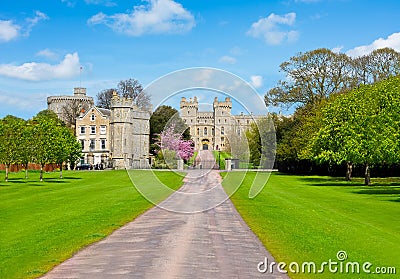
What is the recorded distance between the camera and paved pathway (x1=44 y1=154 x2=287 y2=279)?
1214cm

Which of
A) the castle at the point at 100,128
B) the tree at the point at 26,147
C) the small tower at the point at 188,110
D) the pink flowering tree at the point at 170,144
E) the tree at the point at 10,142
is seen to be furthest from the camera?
the castle at the point at 100,128

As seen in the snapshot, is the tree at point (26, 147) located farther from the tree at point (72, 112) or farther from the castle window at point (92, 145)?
the tree at point (72, 112)

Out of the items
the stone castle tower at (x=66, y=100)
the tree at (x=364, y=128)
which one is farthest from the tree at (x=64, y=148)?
the stone castle tower at (x=66, y=100)

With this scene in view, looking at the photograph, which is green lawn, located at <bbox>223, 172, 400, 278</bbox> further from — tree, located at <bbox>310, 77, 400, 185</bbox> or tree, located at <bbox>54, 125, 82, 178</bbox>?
tree, located at <bbox>54, 125, 82, 178</bbox>

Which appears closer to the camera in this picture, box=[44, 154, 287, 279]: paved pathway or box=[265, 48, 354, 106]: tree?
box=[44, 154, 287, 279]: paved pathway

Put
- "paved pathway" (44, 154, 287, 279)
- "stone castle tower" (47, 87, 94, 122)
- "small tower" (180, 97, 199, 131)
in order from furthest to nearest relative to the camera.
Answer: "stone castle tower" (47, 87, 94, 122), "small tower" (180, 97, 199, 131), "paved pathway" (44, 154, 287, 279)

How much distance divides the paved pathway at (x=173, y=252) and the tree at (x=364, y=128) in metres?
25.3

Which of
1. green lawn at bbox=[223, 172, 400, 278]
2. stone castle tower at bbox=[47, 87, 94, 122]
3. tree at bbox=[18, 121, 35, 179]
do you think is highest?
stone castle tower at bbox=[47, 87, 94, 122]

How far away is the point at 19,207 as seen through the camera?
1188 inches

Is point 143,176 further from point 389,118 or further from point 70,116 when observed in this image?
point 70,116

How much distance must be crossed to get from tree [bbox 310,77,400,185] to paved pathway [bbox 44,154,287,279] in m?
25.3

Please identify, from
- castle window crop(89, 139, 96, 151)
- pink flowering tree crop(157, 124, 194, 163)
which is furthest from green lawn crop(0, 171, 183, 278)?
castle window crop(89, 139, 96, 151)

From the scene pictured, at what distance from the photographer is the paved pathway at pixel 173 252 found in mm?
12141

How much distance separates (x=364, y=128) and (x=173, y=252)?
129 feet
